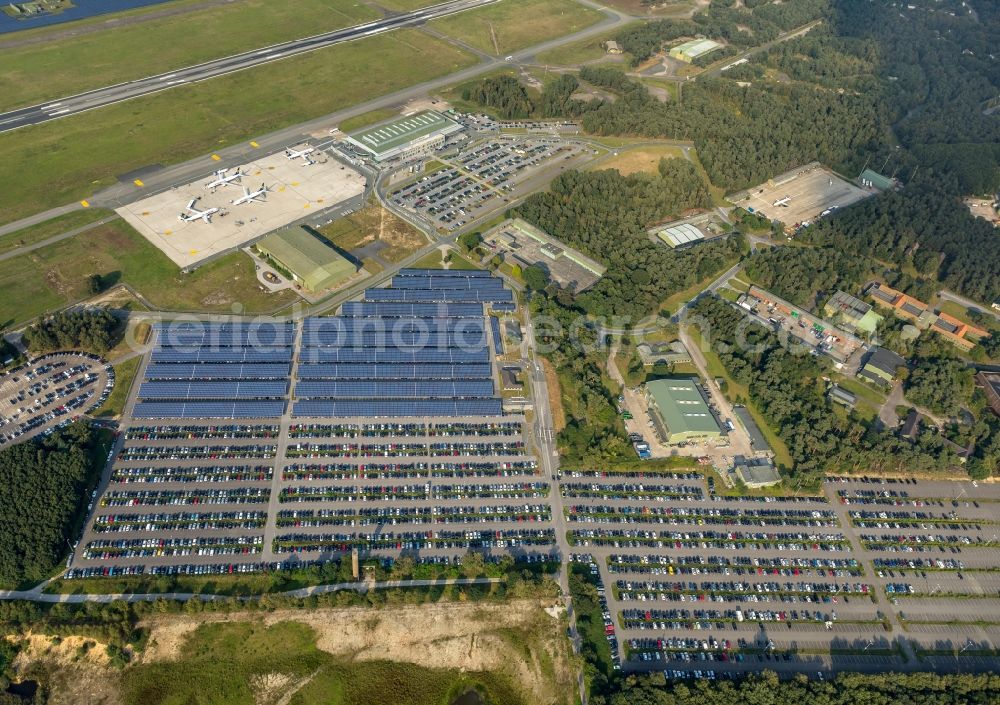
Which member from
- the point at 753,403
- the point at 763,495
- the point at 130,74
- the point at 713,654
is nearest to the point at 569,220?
Result: the point at 753,403

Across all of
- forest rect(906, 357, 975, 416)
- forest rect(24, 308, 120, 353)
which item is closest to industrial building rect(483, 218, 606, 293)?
forest rect(906, 357, 975, 416)

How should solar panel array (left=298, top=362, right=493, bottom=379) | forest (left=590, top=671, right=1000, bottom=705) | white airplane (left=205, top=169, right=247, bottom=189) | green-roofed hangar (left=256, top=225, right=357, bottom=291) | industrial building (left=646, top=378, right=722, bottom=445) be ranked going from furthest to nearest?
white airplane (left=205, top=169, right=247, bottom=189) → green-roofed hangar (left=256, top=225, right=357, bottom=291) → solar panel array (left=298, top=362, right=493, bottom=379) → industrial building (left=646, top=378, right=722, bottom=445) → forest (left=590, top=671, right=1000, bottom=705)

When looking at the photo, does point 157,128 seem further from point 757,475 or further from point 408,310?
point 757,475

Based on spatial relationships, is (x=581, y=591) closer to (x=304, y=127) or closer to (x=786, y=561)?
(x=786, y=561)

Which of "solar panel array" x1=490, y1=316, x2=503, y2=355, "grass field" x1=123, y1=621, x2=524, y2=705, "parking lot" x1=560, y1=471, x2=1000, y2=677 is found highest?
"solar panel array" x1=490, y1=316, x2=503, y2=355

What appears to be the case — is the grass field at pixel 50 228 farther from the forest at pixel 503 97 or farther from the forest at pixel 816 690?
the forest at pixel 816 690

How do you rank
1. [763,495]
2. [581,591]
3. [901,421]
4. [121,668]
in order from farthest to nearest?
[901,421] → [763,495] → [581,591] → [121,668]

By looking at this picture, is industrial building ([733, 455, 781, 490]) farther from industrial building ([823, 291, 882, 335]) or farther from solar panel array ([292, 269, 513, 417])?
industrial building ([823, 291, 882, 335])
